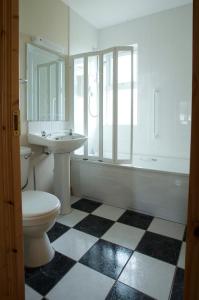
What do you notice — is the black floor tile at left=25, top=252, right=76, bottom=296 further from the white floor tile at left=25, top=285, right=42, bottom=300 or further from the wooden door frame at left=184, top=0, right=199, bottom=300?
the wooden door frame at left=184, top=0, right=199, bottom=300

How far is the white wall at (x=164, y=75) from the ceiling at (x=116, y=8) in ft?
0.32

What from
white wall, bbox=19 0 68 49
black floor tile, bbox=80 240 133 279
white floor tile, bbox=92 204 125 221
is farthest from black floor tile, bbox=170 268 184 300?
white wall, bbox=19 0 68 49

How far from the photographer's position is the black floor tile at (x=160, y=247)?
→ 148 cm

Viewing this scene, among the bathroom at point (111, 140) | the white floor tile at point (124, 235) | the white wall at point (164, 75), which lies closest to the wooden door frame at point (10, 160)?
the bathroom at point (111, 140)

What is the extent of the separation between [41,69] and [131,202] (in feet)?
5.69

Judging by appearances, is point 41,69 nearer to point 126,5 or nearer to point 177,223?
point 126,5

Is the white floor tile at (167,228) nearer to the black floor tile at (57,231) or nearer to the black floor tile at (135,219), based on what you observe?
the black floor tile at (135,219)

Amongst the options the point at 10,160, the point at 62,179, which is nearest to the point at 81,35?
the point at 62,179

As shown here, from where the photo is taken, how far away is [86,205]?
7.68ft

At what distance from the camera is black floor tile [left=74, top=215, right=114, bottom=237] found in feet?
5.92

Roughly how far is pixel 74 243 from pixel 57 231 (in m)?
0.25

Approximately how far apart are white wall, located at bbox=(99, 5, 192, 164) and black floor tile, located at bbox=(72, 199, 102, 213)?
3.40 feet

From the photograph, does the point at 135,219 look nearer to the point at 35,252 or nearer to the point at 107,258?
the point at 107,258

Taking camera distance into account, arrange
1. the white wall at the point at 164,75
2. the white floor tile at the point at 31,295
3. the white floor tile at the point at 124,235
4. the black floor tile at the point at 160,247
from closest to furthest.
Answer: the white floor tile at the point at 31,295, the black floor tile at the point at 160,247, the white floor tile at the point at 124,235, the white wall at the point at 164,75
